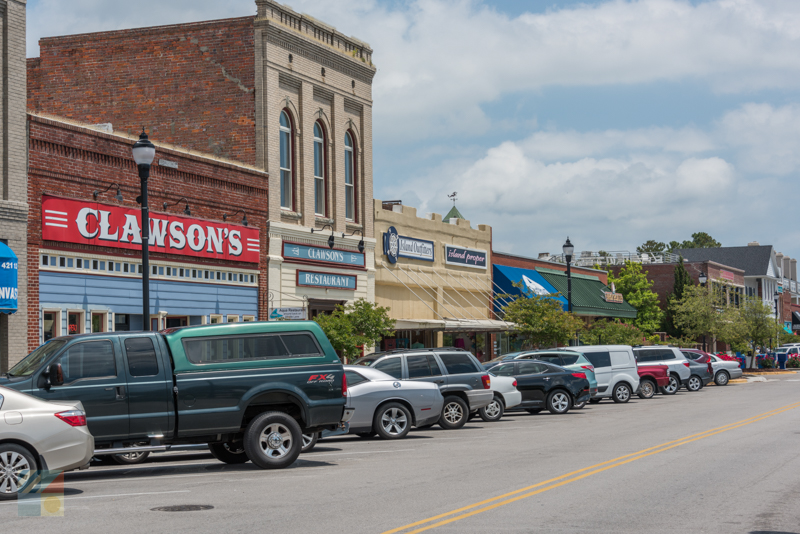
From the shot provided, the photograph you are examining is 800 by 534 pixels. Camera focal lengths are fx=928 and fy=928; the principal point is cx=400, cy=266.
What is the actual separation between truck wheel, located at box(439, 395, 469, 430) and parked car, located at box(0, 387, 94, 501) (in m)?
10.5

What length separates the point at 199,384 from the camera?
42.6 feet

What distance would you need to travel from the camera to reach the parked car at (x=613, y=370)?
2994cm

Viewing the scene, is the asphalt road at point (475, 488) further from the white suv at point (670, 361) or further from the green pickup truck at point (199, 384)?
the white suv at point (670, 361)

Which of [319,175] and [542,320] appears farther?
[542,320]

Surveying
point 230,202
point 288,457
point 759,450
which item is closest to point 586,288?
point 230,202

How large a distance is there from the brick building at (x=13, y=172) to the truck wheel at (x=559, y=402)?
44.0ft

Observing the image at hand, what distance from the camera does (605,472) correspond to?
41.7 ft

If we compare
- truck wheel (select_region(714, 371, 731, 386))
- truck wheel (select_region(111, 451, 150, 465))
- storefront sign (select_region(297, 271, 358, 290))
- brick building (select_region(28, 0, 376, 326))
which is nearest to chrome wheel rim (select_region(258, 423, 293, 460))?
truck wheel (select_region(111, 451, 150, 465))

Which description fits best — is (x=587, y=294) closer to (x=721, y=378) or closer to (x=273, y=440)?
(x=721, y=378)

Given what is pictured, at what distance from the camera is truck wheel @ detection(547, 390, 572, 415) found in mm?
25250

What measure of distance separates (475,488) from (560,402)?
1451 centimetres

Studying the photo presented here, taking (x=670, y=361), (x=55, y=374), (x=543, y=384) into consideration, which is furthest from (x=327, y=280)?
(x=55, y=374)

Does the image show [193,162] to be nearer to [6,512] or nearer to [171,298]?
[171,298]

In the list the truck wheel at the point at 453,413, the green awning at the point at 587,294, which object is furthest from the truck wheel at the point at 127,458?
the green awning at the point at 587,294
